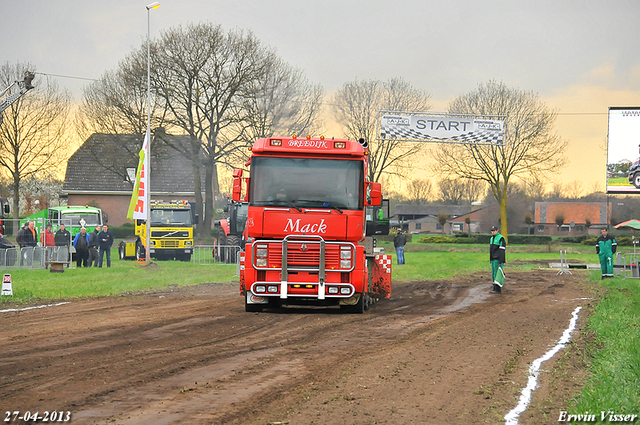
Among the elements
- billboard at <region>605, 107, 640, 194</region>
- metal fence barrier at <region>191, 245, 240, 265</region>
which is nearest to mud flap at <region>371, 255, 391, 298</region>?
metal fence barrier at <region>191, 245, 240, 265</region>

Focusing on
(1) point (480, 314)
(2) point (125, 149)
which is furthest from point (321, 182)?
(2) point (125, 149)

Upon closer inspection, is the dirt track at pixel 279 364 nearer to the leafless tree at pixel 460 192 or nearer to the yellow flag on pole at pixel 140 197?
the yellow flag on pole at pixel 140 197

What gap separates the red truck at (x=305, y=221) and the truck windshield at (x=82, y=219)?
27322 millimetres

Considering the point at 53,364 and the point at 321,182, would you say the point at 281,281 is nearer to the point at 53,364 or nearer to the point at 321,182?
the point at 321,182

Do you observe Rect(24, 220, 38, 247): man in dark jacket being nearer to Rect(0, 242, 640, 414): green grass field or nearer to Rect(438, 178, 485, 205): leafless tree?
Rect(0, 242, 640, 414): green grass field

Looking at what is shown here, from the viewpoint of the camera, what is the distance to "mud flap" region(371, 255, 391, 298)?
49.6ft

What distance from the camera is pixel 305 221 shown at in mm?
12234

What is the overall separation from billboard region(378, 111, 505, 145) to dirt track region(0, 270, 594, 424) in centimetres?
1514

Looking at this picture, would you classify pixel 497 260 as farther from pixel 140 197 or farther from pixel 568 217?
pixel 568 217

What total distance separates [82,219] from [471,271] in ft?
73.0

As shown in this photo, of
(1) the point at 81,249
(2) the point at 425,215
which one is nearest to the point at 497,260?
(1) the point at 81,249

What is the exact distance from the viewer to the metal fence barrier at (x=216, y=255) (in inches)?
1190

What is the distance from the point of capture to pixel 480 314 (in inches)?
544

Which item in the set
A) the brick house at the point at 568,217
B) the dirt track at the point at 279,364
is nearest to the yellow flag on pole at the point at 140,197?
the dirt track at the point at 279,364
